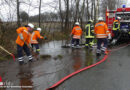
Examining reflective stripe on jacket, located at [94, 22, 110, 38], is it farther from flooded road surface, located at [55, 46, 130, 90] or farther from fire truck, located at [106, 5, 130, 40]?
fire truck, located at [106, 5, 130, 40]

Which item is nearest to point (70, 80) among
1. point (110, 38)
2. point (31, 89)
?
point (31, 89)

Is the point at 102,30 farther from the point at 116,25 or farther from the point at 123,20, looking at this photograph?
the point at 123,20

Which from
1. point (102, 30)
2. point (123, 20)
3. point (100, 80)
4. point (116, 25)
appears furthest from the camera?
point (123, 20)

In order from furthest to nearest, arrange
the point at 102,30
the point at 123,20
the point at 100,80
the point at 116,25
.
A: the point at 123,20 < the point at 116,25 < the point at 102,30 < the point at 100,80

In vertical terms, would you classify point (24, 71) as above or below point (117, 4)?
below

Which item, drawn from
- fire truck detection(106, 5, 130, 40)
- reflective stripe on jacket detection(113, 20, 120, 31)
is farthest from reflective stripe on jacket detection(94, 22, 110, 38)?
fire truck detection(106, 5, 130, 40)

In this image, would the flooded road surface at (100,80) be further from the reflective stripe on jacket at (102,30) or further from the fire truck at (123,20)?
the fire truck at (123,20)

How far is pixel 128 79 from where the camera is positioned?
12.6 ft

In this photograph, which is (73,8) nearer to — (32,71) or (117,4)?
(32,71)

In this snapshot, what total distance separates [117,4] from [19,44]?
43.5 m

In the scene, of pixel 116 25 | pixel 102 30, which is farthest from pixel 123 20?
pixel 102 30

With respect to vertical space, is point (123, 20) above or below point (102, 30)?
above

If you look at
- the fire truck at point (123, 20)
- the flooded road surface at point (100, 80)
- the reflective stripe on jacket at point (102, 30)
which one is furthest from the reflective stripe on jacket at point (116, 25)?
the flooded road surface at point (100, 80)

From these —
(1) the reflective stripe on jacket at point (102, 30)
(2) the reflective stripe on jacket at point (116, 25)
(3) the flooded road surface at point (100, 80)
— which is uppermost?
(2) the reflective stripe on jacket at point (116, 25)
